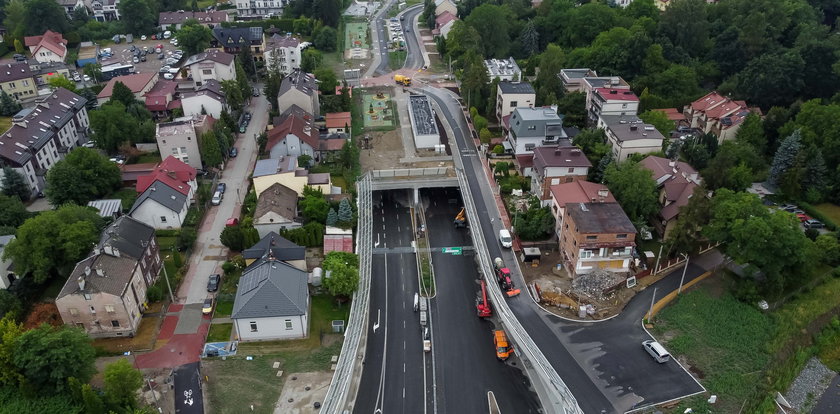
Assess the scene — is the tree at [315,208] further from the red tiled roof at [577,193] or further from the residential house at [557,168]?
the red tiled roof at [577,193]

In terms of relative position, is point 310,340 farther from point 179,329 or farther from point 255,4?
point 255,4

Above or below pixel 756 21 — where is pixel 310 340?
below

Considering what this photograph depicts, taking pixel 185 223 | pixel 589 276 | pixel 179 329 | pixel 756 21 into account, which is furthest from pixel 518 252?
pixel 756 21

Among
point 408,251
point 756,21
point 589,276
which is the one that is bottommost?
point 408,251

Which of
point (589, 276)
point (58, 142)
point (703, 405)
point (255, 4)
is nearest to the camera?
point (703, 405)

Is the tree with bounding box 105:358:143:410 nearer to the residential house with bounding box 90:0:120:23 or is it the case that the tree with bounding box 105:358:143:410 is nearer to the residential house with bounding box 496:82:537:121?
the residential house with bounding box 496:82:537:121

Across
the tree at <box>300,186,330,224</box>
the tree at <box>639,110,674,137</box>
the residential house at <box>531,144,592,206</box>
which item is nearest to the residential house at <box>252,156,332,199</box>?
the tree at <box>300,186,330,224</box>
